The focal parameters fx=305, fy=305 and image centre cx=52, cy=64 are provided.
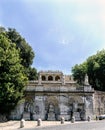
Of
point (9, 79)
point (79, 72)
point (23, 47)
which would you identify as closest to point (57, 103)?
point (9, 79)

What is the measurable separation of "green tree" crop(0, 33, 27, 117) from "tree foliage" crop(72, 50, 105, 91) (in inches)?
836

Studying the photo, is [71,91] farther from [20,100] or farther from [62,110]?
[20,100]

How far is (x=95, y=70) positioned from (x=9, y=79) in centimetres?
2538

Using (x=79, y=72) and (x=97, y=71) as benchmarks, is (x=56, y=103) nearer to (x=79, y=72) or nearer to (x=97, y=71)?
(x=97, y=71)

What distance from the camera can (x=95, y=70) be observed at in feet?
185

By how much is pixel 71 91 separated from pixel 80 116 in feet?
11.7

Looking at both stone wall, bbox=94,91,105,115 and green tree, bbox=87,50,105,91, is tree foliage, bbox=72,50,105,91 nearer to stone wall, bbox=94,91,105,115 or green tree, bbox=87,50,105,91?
green tree, bbox=87,50,105,91

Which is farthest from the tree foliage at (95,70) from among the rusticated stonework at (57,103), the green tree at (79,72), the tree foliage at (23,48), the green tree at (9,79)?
the green tree at (9,79)

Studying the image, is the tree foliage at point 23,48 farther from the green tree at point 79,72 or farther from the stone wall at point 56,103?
the stone wall at point 56,103

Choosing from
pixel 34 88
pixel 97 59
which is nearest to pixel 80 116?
pixel 34 88

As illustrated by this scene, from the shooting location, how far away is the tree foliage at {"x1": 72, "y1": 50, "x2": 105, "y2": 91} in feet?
181

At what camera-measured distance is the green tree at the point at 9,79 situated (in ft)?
111

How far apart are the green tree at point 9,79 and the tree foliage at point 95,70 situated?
21239mm

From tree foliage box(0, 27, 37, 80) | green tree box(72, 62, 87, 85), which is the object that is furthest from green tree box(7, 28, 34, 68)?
green tree box(72, 62, 87, 85)
